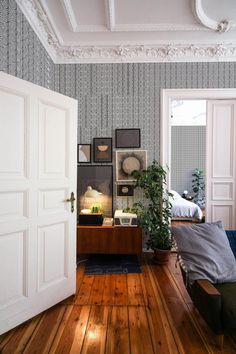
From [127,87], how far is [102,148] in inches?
43.4

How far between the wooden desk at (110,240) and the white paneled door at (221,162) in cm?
149

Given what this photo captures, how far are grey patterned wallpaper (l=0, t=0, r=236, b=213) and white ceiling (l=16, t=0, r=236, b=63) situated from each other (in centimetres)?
15

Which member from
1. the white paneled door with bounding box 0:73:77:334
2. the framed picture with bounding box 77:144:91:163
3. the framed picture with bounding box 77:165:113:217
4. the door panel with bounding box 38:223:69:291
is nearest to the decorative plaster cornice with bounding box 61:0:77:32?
the white paneled door with bounding box 0:73:77:334

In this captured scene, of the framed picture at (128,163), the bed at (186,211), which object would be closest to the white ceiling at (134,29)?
the framed picture at (128,163)

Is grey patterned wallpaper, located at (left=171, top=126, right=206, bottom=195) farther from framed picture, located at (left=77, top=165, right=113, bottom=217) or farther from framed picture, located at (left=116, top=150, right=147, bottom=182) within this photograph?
framed picture, located at (left=77, top=165, right=113, bottom=217)

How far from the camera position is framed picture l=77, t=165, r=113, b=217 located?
11.9 ft

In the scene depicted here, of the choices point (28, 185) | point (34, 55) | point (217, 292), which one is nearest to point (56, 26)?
point (34, 55)

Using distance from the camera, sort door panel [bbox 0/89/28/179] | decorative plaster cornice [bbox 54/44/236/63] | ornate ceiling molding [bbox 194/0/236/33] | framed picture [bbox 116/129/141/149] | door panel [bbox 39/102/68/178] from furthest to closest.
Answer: framed picture [bbox 116/129/141/149]
decorative plaster cornice [bbox 54/44/236/63]
ornate ceiling molding [bbox 194/0/236/33]
door panel [bbox 39/102/68/178]
door panel [bbox 0/89/28/179]

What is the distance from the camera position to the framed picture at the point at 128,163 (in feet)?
11.8

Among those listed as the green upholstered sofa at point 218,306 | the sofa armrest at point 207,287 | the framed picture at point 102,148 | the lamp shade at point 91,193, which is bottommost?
the green upholstered sofa at point 218,306

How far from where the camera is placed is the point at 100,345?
170 cm

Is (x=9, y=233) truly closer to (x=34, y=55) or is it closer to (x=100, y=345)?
(x=100, y=345)

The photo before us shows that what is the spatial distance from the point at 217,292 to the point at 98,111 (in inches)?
119

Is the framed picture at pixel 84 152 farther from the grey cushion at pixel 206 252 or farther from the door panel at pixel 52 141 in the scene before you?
the grey cushion at pixel 206 252
